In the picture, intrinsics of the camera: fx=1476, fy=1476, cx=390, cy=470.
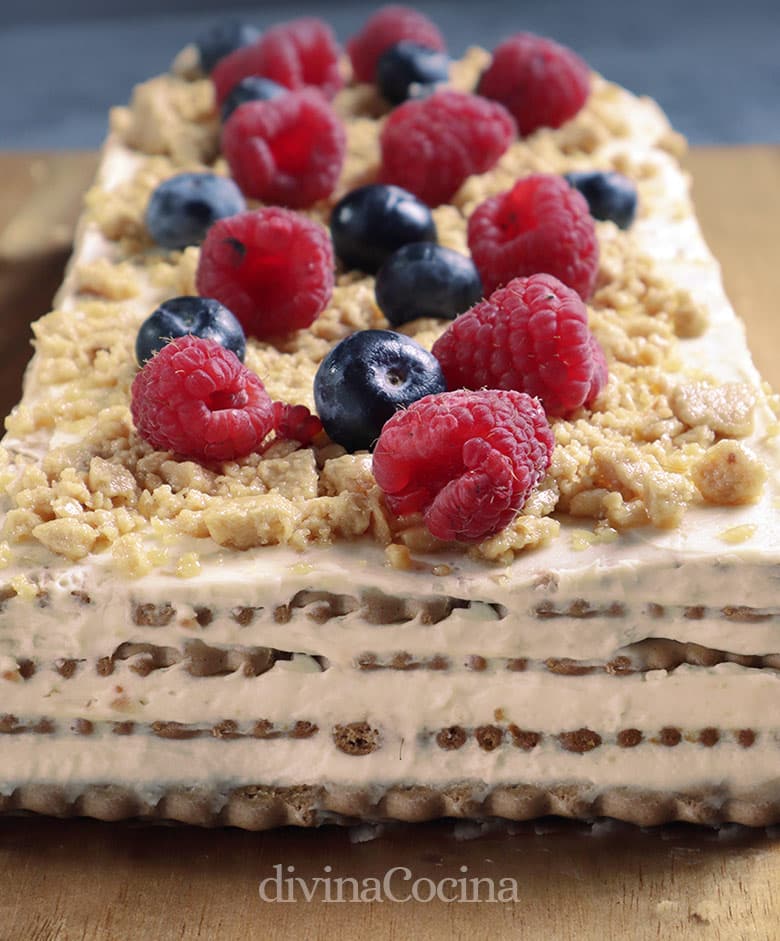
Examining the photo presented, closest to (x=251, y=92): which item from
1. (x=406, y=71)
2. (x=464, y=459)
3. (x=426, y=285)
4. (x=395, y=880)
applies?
(x=406, y=71)

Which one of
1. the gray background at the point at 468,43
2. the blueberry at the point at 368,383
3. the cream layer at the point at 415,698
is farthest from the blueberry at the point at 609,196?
the gray background at the point at 468,43

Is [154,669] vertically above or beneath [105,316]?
beneath

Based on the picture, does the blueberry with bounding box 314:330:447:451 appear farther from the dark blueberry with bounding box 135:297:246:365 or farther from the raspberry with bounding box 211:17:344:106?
the raspberry with bounding box 211:17:344:106

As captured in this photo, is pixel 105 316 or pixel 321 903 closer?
pixel 321 903

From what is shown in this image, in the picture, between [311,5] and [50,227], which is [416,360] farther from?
[311,5]

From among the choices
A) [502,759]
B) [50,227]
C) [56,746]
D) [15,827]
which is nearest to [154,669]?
[56,746]

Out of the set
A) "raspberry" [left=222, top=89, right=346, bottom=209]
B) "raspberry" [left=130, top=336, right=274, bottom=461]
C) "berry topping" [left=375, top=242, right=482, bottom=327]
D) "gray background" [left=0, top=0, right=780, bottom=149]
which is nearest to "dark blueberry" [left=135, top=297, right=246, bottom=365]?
"raspberry" [left=130, top=336, right=274, bottom=461]

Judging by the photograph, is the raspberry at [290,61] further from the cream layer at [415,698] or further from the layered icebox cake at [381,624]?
the cream layer at [415,698]
